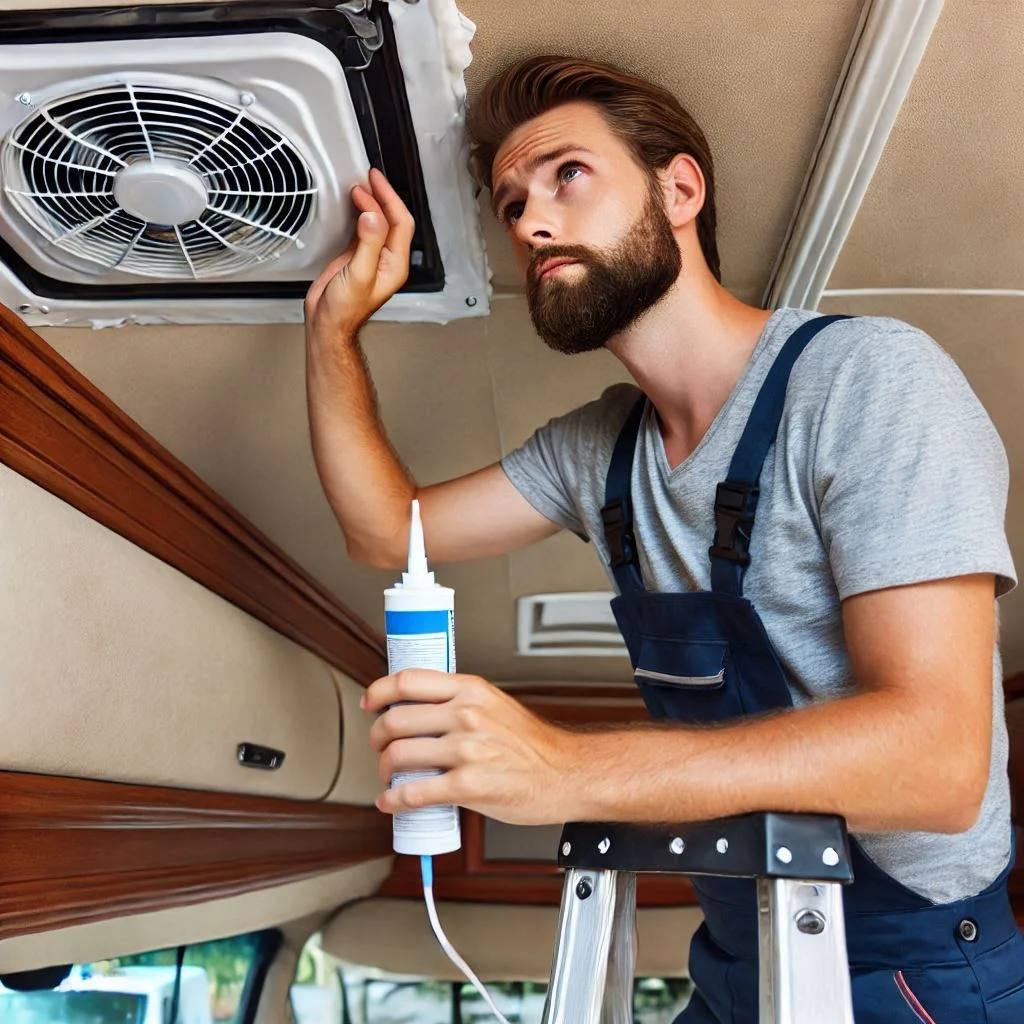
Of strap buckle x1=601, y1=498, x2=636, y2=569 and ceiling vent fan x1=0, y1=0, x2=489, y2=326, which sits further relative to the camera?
strap buckle x1=601, y1=498, x2=636, y2=569

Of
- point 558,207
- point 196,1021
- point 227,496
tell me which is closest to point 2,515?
point 558,207

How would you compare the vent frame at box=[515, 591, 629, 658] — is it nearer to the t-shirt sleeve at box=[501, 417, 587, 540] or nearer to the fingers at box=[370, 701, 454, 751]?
the t-shirt sleeve at box=[501, 417, 587, 540]

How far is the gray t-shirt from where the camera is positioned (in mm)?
997

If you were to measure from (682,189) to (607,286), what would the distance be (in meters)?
0.23

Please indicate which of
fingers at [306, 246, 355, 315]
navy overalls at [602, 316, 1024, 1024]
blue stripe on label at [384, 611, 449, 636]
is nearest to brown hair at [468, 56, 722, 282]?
fingers at [306, 246, 355, 315]

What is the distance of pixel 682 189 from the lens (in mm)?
1437

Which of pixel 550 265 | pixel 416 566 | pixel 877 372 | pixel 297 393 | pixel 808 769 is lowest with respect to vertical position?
pixel 808 769

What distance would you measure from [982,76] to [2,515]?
1.36m

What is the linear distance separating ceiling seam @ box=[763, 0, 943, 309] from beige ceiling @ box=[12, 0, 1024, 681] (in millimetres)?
24

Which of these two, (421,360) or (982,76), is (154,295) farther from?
(982,76)

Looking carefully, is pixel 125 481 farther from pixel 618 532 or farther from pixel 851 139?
pixel 851 139

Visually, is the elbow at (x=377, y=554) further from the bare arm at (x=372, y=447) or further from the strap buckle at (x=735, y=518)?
the strap buckle at (x=735, y=518)

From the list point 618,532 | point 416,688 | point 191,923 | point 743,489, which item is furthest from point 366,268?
point 191,923

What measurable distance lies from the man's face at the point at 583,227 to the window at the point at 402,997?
2425 millimetres
